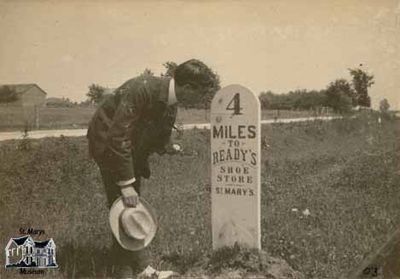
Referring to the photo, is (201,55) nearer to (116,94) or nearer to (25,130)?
(116,94)

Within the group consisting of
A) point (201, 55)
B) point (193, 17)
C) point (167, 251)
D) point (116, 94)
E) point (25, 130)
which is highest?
point (193, 17)

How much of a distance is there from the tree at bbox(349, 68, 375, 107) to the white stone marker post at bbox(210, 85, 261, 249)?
39.3 inches

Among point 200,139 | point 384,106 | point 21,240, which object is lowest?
point 21,240

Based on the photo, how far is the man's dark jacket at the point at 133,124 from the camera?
5219 millimetres

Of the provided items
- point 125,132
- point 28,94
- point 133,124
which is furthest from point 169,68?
point 28,94

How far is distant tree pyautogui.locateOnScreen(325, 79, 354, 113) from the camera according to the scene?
524cm

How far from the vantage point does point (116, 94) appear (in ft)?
17.7

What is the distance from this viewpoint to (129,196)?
17.1ft

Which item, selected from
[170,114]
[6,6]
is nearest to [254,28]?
[170,114]

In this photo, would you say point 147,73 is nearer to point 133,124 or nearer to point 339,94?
point 133,124

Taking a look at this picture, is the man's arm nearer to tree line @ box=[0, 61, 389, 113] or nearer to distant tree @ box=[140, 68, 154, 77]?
distant tree @ box=[140, 68, 154, 77]

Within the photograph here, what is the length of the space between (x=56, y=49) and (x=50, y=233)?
1.85 metres

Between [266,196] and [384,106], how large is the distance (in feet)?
4.59

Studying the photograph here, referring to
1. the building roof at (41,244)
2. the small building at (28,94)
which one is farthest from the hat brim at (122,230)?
the small building at (28,94)
